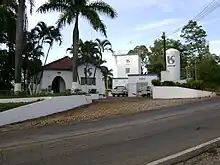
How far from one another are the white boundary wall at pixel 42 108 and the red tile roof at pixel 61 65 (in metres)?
25.2

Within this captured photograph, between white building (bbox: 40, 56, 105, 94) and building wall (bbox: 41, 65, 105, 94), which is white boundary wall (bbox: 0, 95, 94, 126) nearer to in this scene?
building wall (bbox: 41, 65, 105, 94)

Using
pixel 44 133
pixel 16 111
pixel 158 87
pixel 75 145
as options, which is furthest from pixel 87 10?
pixel 75 145

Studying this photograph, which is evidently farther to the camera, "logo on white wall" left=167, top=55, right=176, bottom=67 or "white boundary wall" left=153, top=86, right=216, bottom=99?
"logo on white wall" left=167, top=55, right=176, bottom=67

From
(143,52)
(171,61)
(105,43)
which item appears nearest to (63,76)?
(105,43)

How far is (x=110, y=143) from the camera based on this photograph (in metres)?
11.1

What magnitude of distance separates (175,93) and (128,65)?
144ft

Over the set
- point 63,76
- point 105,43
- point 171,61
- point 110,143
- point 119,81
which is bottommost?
point 110,143

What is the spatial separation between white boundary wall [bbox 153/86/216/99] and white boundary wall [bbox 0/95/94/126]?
32.0 ft

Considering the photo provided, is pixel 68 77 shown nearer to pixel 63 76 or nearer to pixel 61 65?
pixel 63 76

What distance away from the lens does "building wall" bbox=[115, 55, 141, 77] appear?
77544mm

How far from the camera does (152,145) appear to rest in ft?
34.8

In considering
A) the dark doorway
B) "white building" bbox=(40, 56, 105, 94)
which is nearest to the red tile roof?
"white building" bbox=(40, 56, 105, 94)

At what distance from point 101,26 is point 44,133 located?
17.0 meters

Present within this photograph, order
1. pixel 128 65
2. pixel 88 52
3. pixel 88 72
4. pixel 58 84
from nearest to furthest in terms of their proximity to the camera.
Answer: pixel 88 52 < pixel 58 84 < pixel 88 72 < pixel 128 65
